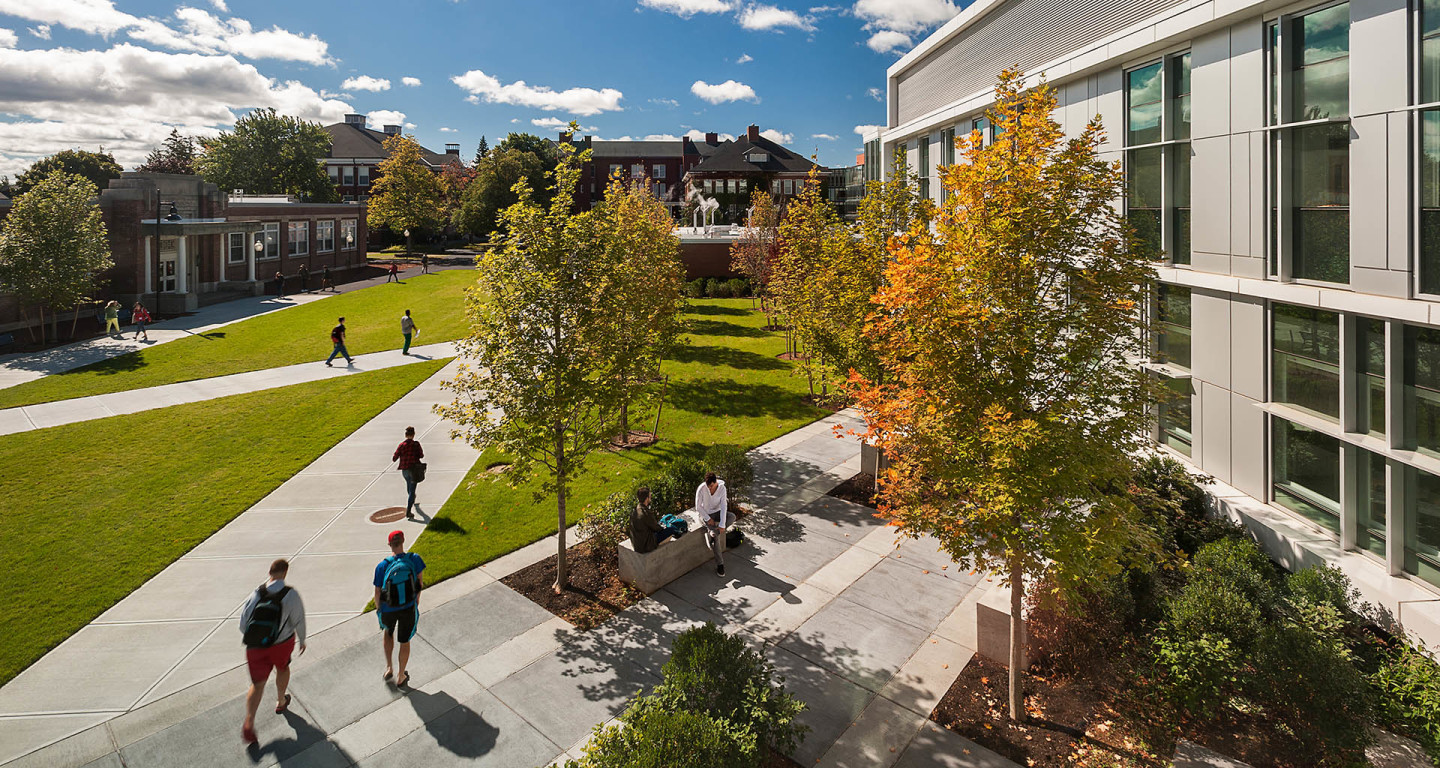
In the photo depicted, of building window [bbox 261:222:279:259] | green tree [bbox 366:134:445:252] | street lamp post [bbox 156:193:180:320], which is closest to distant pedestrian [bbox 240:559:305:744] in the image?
street lamp post [bbox 156:193:180:320]

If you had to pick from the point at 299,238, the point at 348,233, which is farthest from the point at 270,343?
the point at 348,233

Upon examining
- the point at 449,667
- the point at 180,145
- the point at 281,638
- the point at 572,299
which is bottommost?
the point at 449,667

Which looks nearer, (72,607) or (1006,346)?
(1006,346)

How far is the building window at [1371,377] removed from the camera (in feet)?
30.6

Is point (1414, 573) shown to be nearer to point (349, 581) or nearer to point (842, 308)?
point (842, 308)

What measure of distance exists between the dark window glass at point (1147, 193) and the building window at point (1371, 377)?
4.23m

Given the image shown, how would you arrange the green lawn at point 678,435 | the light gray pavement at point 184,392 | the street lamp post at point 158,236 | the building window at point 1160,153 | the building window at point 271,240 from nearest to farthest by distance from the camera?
the green lawn at point 678,435, the building window at point 1160,153, the light gray pavement at point 184,392, the street lamp post at point 158,236, the building window at point 271,240

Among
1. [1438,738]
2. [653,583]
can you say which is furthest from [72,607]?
[1438,738]

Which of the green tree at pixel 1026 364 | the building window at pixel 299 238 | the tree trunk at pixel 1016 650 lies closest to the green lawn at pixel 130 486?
the green tree at pixel 1026 364

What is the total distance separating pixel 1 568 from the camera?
36.5 ft

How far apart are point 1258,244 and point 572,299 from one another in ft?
34.9

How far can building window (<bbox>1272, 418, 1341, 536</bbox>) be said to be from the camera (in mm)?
10188

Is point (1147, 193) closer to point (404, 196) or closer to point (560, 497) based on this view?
point (560, 497)

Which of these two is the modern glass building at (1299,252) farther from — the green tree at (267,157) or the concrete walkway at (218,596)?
the green tree at (267,157)
